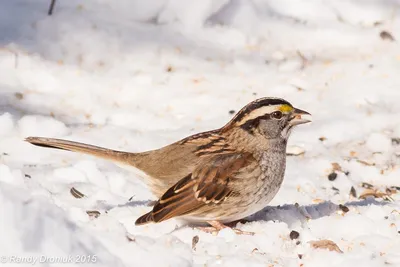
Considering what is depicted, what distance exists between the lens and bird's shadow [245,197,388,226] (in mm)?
5676

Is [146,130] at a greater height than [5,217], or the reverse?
[5,217]

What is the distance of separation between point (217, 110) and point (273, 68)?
2.50 feet

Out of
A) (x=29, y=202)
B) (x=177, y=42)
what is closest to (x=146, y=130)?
(x=177, y=42)

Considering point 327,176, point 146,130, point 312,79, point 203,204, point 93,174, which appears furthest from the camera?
point 312,79

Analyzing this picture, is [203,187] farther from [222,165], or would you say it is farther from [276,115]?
[276,115]

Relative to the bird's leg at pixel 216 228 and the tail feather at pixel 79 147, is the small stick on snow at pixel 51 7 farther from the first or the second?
the bird's leg at pixel 216 228

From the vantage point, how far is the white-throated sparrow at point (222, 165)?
211 inches

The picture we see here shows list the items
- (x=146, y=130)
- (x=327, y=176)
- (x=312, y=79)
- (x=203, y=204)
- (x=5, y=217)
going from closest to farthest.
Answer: (x=5, y=217) < (x=203, y=204) < (x=327, y=176) < (x=146, y=130) < (x=312, y=79)

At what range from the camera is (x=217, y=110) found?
728cm

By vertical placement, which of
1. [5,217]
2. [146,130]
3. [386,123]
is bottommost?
→ [146,130]

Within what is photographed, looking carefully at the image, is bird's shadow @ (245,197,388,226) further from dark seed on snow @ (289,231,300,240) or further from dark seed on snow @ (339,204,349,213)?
dark seed on snow @ (289,231,300,240)

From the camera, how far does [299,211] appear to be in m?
5.80

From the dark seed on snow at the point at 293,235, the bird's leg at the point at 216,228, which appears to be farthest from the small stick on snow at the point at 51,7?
the dark seed on snow at the point at 293,235

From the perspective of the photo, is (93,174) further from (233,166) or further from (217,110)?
(217,110)
